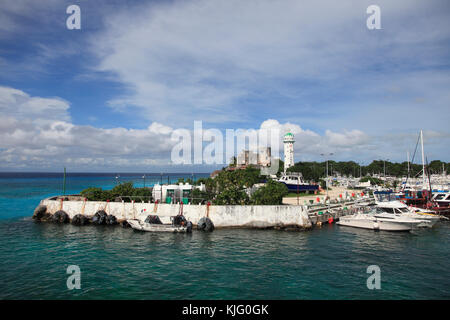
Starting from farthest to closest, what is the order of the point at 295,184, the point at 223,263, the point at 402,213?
the point at 295,184 → the point at 402,213 → the point at 223,263

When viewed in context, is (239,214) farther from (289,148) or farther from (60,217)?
(289,148)

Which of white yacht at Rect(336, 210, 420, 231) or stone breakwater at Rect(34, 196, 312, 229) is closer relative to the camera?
white yacht at Rect(336, 210, 420, 231)

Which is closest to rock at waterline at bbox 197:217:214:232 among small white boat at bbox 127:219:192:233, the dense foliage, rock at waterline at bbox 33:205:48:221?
small white boat at bbox 127:219:192:233

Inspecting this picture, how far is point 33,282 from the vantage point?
61.8 ft

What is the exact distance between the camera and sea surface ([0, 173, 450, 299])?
1750 centimetres

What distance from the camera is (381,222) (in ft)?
120

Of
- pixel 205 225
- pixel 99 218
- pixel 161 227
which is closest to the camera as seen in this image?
pixel 161 227

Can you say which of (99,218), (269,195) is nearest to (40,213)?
(99,218)

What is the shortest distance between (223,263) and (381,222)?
86.0 ft

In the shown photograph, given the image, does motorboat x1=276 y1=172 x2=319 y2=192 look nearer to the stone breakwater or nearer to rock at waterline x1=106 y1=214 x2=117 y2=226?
the stone breakwater

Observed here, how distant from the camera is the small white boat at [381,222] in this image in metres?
35.2

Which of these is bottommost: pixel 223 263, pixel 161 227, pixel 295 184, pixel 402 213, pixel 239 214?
pixel 223 263

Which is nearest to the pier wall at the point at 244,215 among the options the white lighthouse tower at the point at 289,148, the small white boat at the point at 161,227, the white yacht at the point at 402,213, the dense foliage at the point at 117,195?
the small white boat at the point at 161,227
